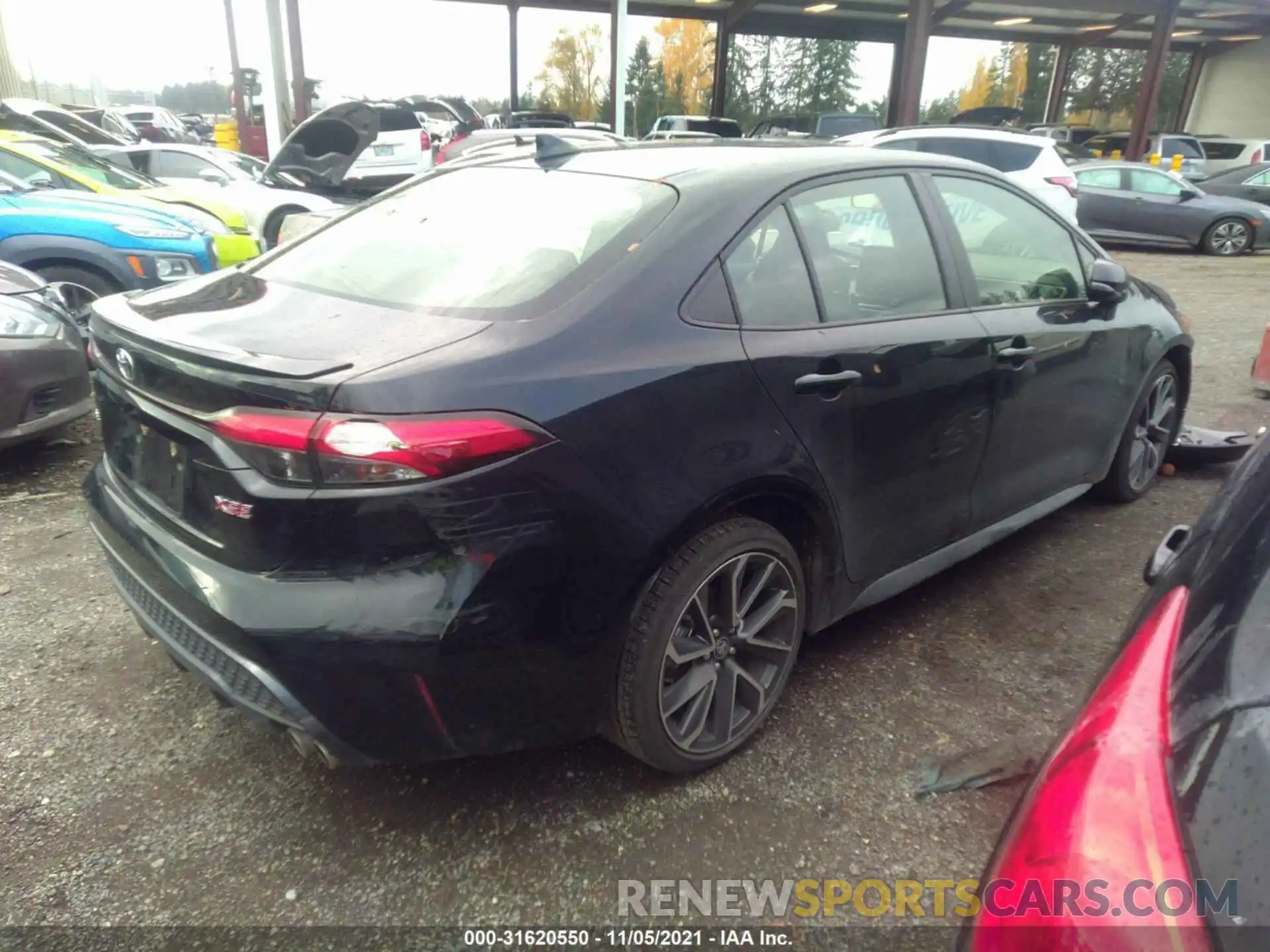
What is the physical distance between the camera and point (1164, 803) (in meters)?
0.97

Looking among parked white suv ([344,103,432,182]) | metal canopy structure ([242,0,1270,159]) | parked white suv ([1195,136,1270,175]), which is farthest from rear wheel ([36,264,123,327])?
parked white suv ([1195,136,1270,175])

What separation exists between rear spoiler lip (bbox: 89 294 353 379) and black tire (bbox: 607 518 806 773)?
2.99ft

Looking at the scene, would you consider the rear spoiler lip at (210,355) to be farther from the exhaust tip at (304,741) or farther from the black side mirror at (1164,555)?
the black side mirror at (1164,555)

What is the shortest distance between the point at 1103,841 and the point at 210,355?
Answer: 6.03 feet

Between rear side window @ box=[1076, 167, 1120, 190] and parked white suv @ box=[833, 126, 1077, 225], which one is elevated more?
parked white suv @ box=[833, 126, 1077, 225]

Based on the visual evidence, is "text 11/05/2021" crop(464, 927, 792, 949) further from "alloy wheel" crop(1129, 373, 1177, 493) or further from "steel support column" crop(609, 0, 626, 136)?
"steel support column" crop(609, 0, 626, 136)

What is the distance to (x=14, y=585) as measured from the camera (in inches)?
131

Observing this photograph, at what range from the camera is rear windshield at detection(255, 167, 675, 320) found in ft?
7.06

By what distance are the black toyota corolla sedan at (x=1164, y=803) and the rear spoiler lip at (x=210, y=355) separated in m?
1.47

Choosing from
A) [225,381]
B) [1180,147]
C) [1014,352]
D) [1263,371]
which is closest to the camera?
[225,381]

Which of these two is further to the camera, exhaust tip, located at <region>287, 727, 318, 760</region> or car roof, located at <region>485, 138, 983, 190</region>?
car roof, located at <region>485, 138, 983, 190</region>

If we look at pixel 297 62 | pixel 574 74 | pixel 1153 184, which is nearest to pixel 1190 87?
pixel 574 74

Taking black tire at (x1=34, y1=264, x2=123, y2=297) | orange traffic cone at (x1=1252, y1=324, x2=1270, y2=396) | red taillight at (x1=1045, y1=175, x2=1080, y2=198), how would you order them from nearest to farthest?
1. black tire at (x1=34, y1=264, x2=123, y2=297)
2. orange traffic cone at (x1=1252, y1=324, x2=1270, y2=396)
3. red taillight at (x1=1045, y1=175, x2=1080, y2=198)

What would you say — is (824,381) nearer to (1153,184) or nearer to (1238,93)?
(1153,184)
